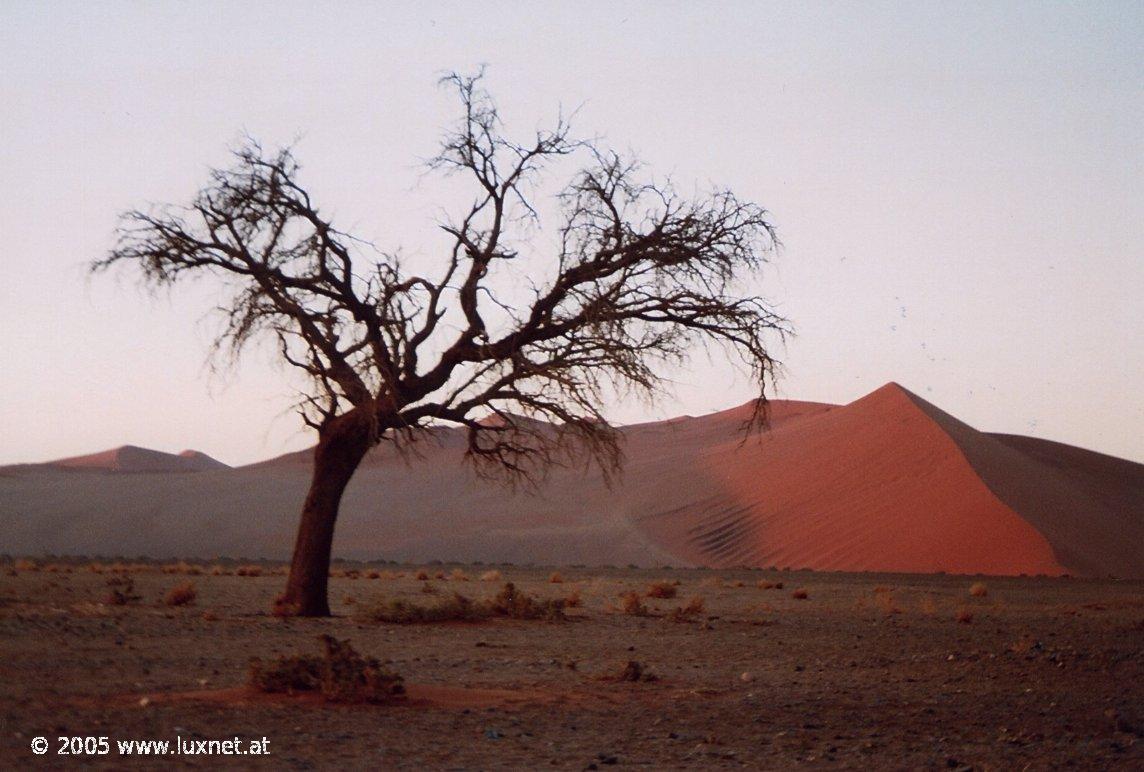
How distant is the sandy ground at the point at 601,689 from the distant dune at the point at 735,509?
24930 millimetres

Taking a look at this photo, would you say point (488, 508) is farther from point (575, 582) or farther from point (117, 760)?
point (117, 760)

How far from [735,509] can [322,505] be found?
41933 mm

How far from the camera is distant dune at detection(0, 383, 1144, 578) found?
45.2m

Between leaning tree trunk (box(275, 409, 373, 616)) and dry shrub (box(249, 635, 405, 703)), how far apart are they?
5998 millimetres

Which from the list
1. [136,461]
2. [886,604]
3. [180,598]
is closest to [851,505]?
[886,604]

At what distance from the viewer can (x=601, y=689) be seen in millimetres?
10695

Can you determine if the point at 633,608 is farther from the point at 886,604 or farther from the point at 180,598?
the point at 180,598

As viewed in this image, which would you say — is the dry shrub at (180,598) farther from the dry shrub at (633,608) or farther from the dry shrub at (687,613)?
the dry shrub at (687,613)

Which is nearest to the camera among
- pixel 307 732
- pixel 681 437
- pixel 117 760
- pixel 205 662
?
pixel 117 760

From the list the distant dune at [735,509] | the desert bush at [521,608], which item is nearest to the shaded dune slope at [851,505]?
the distant dune at [735,509]

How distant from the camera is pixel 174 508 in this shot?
2534 inches

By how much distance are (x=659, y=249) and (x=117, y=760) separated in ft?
33.1

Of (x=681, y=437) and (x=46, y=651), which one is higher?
(x=681, y=437)

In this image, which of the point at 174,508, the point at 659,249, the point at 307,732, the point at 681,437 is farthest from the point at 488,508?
the point at 307,732
